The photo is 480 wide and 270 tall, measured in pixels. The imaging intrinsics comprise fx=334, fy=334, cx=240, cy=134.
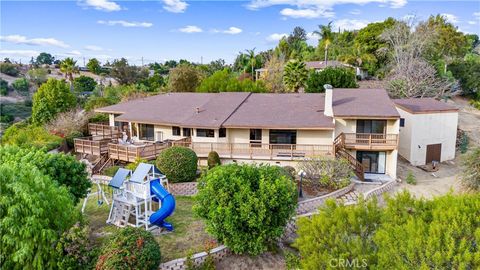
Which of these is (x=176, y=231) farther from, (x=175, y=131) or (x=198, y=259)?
(x=175, y=131)

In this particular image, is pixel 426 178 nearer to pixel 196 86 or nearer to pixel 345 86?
pixel 345 86

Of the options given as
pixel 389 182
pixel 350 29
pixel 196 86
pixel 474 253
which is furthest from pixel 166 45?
pixel 350 29

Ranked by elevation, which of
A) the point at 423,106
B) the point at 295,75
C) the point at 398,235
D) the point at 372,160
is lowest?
the point at 372,160

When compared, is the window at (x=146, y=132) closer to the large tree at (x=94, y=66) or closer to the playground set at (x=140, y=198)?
the playground set at (x=140, y=198)

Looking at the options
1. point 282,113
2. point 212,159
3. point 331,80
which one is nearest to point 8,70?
point 331,80

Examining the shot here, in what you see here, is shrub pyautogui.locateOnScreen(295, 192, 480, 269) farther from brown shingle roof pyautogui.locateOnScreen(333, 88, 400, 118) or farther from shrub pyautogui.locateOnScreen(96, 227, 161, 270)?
brown shingle roof pyautogui.locateOnScreen(333, 88, 400, 118)

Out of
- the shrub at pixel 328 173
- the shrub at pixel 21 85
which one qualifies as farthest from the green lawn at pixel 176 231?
the shrub at pixel 21 85

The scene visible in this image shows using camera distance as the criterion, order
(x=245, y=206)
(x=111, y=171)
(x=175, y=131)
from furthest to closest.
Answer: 1. (x=175, y=131)
2. (x=111, y=171)
3. (x=245, y=206)
